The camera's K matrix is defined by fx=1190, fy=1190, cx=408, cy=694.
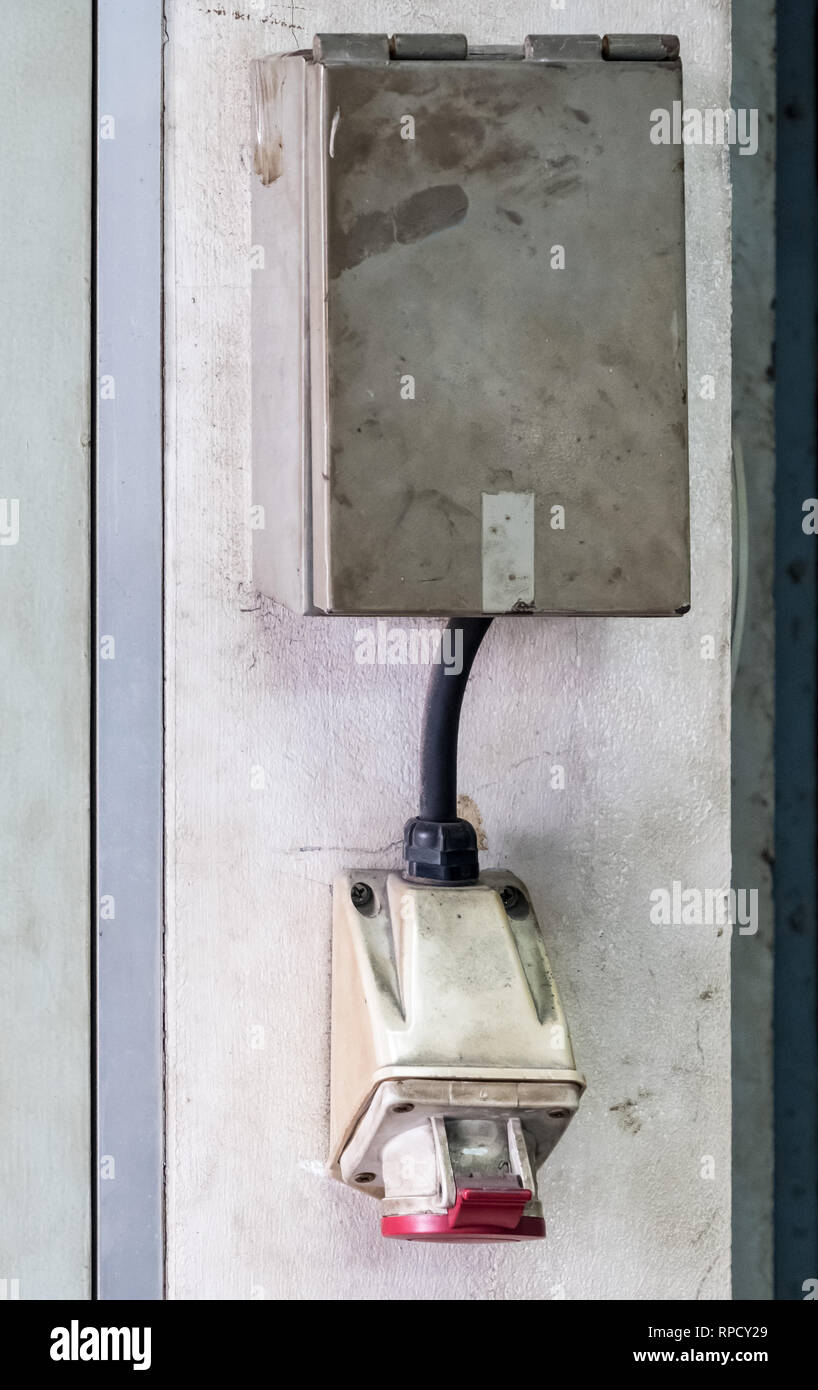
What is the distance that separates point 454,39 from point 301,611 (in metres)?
0.23

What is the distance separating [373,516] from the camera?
467 mm

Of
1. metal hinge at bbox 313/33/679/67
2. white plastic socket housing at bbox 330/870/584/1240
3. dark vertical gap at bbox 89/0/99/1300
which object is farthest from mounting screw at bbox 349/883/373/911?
metal hinge at bbox 313/33/679/67

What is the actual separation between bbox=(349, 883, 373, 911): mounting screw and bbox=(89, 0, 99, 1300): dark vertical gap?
0.14 meters

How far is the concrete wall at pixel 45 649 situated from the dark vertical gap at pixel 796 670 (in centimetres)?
52

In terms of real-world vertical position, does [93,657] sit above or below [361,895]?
above

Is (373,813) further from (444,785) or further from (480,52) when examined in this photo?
(480,52)

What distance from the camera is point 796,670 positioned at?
89cm

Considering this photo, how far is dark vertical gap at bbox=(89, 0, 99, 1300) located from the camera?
60 cm

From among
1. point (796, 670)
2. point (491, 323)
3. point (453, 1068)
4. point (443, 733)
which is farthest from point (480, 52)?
point (796, 670)

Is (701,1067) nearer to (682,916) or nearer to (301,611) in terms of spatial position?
(682,916)

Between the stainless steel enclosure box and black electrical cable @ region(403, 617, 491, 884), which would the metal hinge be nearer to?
the stainless steel enclosure box

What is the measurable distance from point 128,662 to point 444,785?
17 cm

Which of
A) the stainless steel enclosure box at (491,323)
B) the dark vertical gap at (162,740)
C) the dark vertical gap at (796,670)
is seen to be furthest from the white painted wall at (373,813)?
the dark vertical gap at (796,670)

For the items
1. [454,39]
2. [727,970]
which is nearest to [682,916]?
[727,970]
